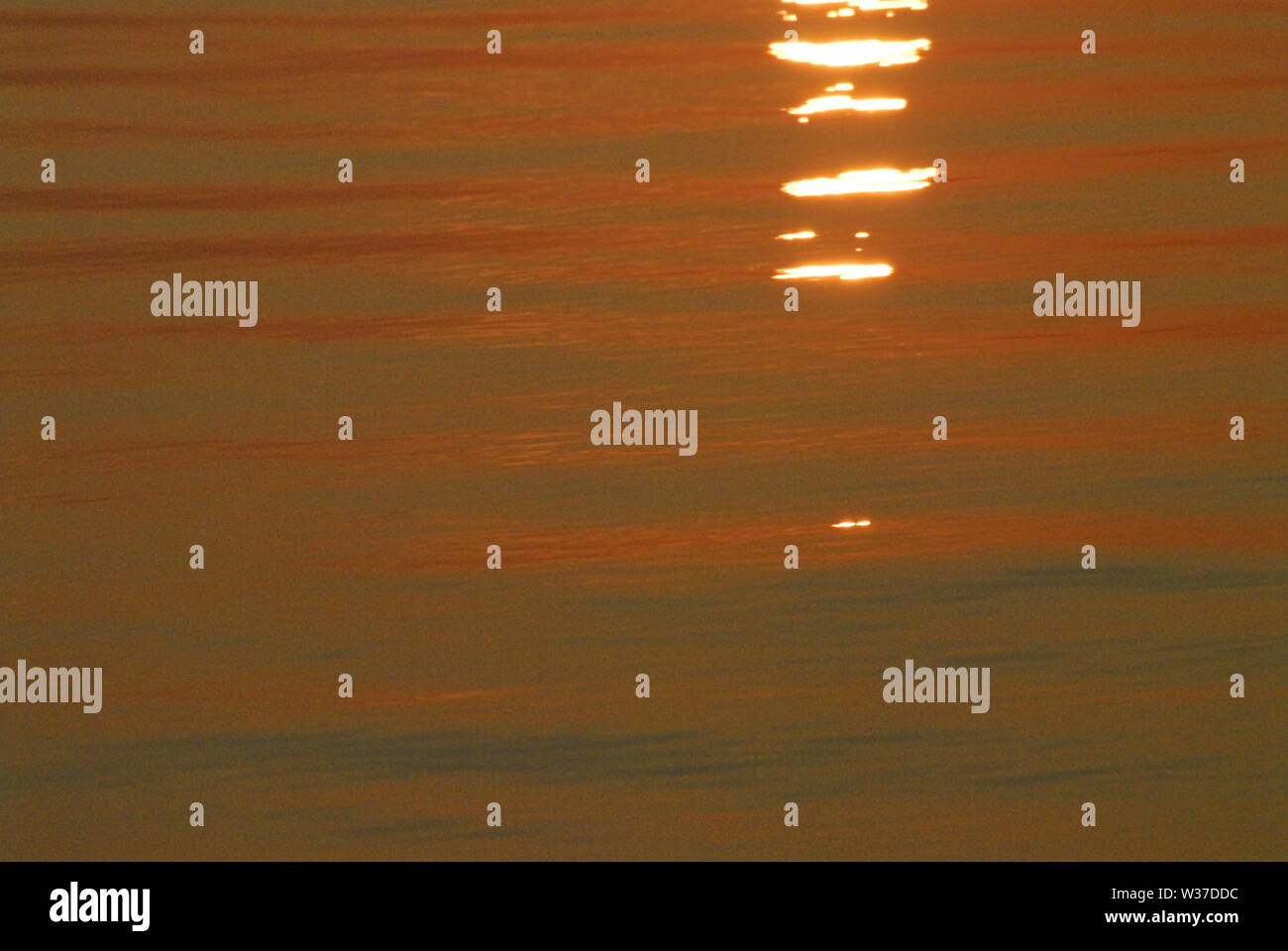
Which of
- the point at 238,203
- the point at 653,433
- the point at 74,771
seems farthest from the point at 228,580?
the point at 653,433

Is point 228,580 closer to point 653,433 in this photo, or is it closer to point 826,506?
point 653,433

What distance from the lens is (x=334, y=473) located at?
2.07 meters

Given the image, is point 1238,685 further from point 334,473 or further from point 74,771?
point 74,771

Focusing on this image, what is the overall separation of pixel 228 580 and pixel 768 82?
1383 mm

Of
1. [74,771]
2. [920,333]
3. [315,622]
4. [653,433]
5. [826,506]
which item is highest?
[920,333]

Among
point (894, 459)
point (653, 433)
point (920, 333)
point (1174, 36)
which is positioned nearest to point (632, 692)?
point (653, 433)

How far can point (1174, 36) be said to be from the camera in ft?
6.88

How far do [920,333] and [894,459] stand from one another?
0.80ft

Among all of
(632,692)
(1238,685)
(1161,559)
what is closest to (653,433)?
(632,692)

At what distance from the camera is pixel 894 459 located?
2084 mm

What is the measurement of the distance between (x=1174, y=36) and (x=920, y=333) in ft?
2.45

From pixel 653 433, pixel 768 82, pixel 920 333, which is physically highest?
pixel 768 82

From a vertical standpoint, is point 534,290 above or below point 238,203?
below

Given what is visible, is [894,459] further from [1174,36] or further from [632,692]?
[1174,36]
